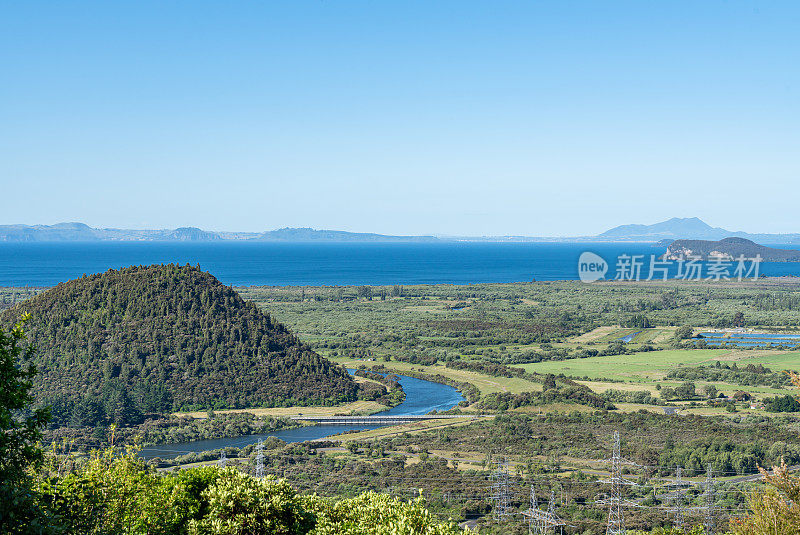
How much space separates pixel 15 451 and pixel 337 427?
154ft

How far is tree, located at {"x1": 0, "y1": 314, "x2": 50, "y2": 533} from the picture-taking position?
14.0 m

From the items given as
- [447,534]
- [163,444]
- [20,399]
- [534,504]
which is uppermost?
[20,399]

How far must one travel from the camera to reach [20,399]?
591 inches

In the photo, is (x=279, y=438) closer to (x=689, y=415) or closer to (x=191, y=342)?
(x=191, y=342)

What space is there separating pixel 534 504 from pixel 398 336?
75431 millimetres

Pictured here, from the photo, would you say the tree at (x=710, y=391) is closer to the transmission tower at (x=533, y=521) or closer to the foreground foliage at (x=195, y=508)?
the transmission tower at (x=533, y=521)

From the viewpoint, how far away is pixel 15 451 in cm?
1523

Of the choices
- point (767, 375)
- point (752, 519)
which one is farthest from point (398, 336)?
point (752, 519)

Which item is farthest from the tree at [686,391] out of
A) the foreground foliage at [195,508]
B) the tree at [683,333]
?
the foreground foliage at [195,508]

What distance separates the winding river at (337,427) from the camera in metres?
53.8

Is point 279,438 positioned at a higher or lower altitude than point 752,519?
lower

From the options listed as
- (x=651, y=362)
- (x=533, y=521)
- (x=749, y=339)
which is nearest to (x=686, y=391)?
(x=651, y=362)

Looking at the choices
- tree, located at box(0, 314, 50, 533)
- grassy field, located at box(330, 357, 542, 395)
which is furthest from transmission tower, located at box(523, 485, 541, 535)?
grassy field, located at box(330, 357, 542, 395)

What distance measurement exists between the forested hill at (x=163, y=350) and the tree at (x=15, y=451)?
4679 cm
